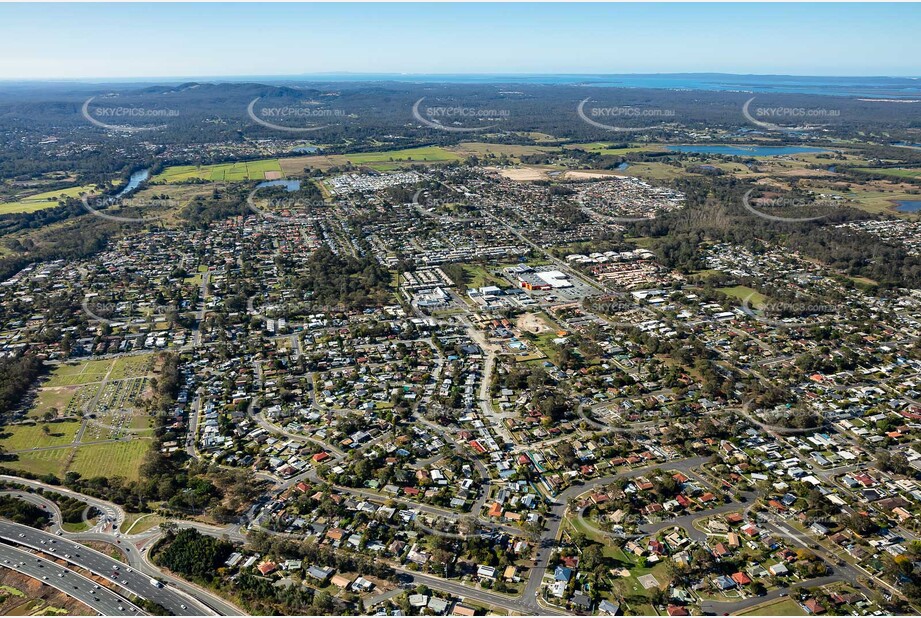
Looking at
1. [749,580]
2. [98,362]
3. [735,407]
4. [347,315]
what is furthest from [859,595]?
[98,362]

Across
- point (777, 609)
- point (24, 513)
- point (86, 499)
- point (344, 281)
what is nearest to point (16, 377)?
point (24, 513)

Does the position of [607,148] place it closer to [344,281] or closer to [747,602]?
[344,281]

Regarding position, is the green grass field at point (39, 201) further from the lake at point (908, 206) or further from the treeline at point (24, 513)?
the lake at point (908, 206)

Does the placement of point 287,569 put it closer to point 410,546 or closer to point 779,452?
point 410,546

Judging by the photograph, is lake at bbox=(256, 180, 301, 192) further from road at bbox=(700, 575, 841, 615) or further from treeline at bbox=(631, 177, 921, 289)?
road at bbox=(700, 575, 841, 615)

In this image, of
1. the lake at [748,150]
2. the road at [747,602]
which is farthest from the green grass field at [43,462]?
the lake at [748,150]
